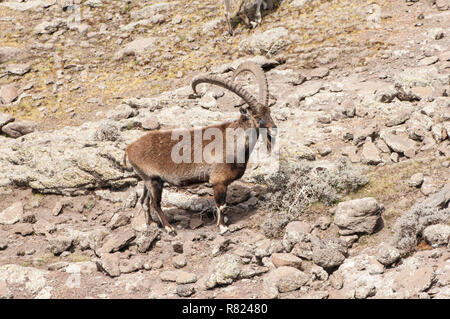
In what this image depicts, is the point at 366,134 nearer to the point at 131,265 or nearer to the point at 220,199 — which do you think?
the point at 220,199

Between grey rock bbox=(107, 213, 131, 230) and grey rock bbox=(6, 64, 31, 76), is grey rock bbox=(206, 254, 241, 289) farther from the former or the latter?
grey rock bbox=(6, 64, 31, 76)

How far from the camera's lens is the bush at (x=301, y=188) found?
9.62 m

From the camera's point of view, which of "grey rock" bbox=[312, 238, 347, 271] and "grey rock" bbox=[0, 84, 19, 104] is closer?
"grey rock" bbox=[312, 238, 347, 271]

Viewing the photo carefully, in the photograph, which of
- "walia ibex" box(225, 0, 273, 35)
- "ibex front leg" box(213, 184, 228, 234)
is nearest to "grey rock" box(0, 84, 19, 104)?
"walia ibex" box(225, 0, 273, 35)

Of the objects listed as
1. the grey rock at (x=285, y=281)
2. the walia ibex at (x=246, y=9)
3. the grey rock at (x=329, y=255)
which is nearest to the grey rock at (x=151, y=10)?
the walia ibex at (x=246, y=9)

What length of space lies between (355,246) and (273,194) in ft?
8.87

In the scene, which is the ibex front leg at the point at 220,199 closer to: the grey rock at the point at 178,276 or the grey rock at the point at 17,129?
the grey rock at the point at 178,276

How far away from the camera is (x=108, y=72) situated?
1911 cm

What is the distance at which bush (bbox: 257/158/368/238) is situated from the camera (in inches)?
379

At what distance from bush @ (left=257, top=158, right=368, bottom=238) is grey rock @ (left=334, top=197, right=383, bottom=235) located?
3.81 ft

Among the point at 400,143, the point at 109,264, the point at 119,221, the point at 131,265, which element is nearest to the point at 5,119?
the point at 119,221

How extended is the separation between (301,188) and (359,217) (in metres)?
2.03

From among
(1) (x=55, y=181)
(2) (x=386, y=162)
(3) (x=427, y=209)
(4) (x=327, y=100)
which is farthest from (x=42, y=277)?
(4) (x=327, y=100)

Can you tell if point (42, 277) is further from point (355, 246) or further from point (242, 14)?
point (242, 14)
